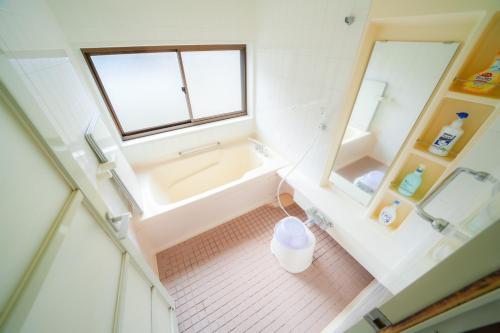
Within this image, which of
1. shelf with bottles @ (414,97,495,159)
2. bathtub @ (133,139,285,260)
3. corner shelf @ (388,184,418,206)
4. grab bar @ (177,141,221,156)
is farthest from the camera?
grab bar @ (177,141,221,156)

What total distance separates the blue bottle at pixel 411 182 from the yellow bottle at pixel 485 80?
0.38 meters

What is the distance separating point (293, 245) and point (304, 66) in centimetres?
142

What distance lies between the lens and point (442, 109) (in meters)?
0.83

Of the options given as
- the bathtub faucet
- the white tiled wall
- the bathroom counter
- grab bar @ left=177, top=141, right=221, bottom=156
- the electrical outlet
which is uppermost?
grab bar @ left=177, top=141, right=221, bottom=156

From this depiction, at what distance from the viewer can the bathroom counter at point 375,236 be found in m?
0.95

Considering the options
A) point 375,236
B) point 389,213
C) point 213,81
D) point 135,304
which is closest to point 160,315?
point 135,304

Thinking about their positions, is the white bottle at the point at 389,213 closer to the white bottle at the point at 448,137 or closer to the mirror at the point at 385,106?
the mirror at the point at 385,106

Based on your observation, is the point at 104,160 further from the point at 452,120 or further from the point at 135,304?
the point at 452,120

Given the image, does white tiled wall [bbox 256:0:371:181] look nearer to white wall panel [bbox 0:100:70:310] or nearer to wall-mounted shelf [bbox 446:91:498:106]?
wall-mounted shelf [bbox 446:91:498:106]

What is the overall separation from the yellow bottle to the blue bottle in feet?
1.25

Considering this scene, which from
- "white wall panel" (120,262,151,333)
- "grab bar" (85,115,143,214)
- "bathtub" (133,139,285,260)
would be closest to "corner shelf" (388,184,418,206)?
"bathtub" (133,139,285,260)

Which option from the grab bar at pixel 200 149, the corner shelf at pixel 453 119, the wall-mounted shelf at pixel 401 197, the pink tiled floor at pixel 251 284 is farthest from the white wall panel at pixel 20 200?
the grab bar at pixel 200 149

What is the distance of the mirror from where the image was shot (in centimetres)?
86

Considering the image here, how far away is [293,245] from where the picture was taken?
4.66 ft
